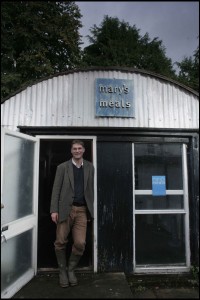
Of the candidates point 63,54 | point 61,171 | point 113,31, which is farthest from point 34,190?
point 113,31

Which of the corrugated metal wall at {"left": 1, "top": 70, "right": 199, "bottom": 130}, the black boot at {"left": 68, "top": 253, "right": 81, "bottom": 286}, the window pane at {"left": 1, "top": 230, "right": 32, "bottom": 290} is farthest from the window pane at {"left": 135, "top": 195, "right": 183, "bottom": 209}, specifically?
the window pane at {"left": 1, "top": 230, "right": 32, "bottom": 290}

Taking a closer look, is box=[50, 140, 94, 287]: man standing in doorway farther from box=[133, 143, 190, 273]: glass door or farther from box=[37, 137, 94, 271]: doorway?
box=[133, 143, 190, 273]: glass door

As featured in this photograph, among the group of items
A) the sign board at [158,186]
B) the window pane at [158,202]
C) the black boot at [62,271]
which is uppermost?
the sign board at [158,186]

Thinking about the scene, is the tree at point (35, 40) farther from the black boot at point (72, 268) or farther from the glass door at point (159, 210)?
the black boot at point (72, 268)

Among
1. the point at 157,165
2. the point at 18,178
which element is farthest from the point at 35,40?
the point at 18,178

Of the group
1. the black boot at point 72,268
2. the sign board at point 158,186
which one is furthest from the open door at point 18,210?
the sign board at point 158,186

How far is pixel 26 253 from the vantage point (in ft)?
17.1

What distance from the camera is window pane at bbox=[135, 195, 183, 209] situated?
5.79 metres

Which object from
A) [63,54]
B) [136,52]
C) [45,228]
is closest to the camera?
[45,228]

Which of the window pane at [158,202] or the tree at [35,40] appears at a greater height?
the tree at [35,40]

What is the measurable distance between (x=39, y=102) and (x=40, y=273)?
128 inches

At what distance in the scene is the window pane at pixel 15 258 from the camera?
173 inches

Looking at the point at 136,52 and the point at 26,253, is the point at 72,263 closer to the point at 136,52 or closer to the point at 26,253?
the point at 26,253

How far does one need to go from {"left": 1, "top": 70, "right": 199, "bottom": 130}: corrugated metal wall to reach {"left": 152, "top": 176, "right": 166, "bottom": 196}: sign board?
1.04 metres
